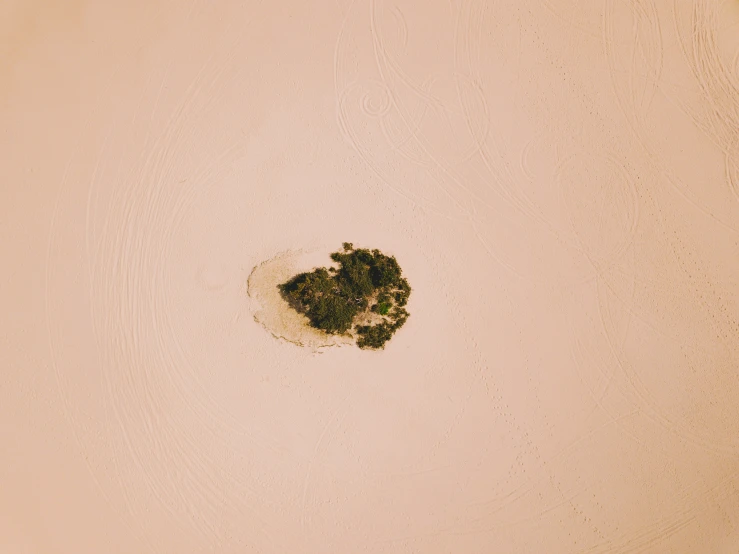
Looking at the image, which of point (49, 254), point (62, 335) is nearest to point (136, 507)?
point (62, 335)

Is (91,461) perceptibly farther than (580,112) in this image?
No

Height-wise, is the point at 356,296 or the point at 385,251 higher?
the point at 385,251

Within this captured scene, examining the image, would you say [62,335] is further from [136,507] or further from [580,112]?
[580,112]

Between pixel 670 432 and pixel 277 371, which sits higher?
pixel 277 371

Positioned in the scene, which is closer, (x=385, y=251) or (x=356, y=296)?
(x=356, y=296)
